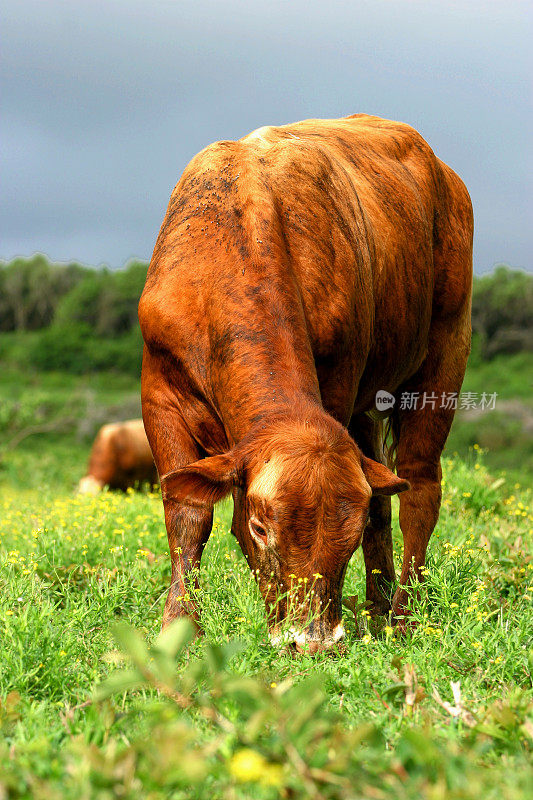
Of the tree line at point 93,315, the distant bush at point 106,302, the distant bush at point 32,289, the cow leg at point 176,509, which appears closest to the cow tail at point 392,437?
the cow leg at point 176,509

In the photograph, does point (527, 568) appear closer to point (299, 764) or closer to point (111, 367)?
point (299, 764)

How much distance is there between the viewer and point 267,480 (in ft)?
10.8

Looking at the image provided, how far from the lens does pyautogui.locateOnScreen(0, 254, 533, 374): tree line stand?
37344 mm

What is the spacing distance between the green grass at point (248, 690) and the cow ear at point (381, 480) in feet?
2.02

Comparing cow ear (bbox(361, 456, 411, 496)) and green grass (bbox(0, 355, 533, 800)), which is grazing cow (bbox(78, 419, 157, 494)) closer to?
green grass (bbox(0, 355, 533, 800))

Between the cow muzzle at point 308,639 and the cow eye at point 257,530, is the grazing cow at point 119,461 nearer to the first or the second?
the cow eye at point 257,530

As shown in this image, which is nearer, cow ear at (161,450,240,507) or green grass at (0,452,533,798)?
green grass at (0,452,533,798)

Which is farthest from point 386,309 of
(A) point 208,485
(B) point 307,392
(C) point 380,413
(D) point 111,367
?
(D) point 111,367

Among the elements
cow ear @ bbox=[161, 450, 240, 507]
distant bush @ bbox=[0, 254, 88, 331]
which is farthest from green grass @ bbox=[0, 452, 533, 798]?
distant bush @ bbox=[0, 254, 88, 331]

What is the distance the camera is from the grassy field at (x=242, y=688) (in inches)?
72.4

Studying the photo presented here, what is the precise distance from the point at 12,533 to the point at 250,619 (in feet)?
10.4

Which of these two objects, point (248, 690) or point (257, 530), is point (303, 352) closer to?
point (257, 530)

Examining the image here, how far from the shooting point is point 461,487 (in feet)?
24.9

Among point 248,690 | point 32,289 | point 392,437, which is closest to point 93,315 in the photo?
point 32,289
